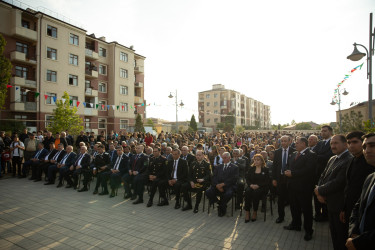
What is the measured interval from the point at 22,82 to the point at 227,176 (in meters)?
26.2

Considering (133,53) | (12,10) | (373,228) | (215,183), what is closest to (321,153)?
(215,183)

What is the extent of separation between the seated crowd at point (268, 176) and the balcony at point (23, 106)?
13.7m

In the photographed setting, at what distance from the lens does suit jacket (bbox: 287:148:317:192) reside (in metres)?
4.77

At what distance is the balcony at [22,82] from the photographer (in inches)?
874

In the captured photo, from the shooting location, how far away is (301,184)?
4789 millimetres

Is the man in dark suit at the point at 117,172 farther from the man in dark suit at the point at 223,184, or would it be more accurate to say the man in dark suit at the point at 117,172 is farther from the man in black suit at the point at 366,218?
the man in black suit at the point at 366,218

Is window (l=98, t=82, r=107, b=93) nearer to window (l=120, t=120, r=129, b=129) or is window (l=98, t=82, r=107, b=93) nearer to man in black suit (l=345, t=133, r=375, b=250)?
window (l=120, t=120, r=129, b=129)

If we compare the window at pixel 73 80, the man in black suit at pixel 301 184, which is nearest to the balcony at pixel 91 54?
the window at pixel 73 80

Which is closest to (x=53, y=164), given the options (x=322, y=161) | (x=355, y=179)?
(x=322, y=161)

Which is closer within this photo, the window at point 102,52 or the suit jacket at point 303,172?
the suit jacket at point 303,172

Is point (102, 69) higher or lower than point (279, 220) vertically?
higher

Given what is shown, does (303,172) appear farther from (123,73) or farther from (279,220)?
(123,73)

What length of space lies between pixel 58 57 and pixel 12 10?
6.03 metres

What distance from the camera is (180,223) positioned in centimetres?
546
